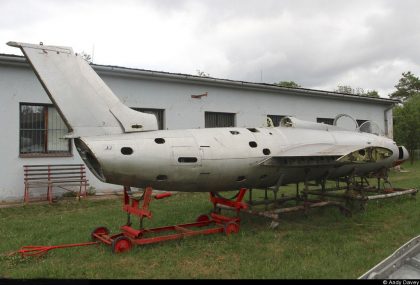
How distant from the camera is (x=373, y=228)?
805 centimetres

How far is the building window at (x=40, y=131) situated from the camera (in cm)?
1269

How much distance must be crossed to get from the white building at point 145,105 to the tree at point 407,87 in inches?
1763

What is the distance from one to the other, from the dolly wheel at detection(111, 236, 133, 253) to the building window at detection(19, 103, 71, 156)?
7.30 m

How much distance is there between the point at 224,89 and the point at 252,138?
9.13m

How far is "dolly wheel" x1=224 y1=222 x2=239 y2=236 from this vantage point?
747 centimetres

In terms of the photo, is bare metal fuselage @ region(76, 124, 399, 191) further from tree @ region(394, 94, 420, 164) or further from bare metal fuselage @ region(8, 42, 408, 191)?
tree @ region(394, 94, 420, 164)

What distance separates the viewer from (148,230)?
23.7ft

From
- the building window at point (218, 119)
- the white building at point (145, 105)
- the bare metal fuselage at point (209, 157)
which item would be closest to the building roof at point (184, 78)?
the white building at point (145, 105)

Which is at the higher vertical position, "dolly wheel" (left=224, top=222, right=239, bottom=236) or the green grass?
"dolly wheel" (left=224, top=222, right=239, bottom=236)

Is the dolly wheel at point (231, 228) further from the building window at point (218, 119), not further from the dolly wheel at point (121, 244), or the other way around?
the building window at point (218, 119)

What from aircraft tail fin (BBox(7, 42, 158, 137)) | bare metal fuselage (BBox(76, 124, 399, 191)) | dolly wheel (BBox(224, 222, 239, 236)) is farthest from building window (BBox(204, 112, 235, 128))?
aircraft tail fin (BBox(7, 42, 158, 137))

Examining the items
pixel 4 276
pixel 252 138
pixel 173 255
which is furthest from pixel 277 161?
pixel 4 276

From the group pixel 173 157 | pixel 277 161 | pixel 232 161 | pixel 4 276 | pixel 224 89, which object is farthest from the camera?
pixel 224 89

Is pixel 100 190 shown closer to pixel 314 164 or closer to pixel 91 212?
pixel 91 212
